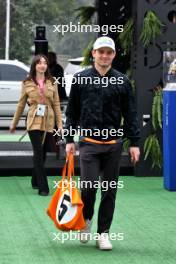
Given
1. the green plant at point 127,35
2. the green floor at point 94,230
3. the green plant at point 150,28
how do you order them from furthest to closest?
the green plant at point 127,35, the green plant at point 150,28, the green floor at point 94,230

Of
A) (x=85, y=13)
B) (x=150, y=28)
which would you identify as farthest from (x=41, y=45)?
(x=150, y=28)

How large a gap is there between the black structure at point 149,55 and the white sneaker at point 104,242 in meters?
5.48

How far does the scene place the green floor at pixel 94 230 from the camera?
26.2ft

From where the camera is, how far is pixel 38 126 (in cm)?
1168

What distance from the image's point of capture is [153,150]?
13609 millimetres

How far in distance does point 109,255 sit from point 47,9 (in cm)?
4081

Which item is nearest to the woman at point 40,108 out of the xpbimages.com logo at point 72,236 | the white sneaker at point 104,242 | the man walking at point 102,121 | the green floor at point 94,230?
the green floor at point 94,230

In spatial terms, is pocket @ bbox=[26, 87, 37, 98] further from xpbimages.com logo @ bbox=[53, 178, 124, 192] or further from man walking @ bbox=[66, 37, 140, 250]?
xpbimages.com logo @ bbox=[53, 178, 124, 192]

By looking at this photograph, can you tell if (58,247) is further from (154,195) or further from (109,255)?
(154,195)

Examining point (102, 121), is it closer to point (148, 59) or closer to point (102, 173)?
point (102, 173)

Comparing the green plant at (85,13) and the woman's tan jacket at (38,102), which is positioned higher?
Result: the green plant at (85,13)

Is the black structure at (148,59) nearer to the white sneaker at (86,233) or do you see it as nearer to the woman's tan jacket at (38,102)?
the woman's tan jacket at (38,102)

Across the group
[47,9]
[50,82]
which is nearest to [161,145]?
[50,82]

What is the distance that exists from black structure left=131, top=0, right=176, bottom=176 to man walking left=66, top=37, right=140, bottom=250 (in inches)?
209
